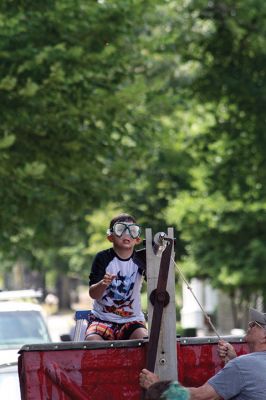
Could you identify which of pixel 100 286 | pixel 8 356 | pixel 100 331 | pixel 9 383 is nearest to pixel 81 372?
pixel 100 286

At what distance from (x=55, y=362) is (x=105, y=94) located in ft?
38.9

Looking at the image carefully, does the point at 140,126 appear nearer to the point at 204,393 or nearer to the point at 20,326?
the point at 20,326

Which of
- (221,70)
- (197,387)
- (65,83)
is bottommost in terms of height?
(197,387)

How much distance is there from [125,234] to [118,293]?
42 cm

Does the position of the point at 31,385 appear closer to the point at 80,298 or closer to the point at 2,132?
the point at 2,132

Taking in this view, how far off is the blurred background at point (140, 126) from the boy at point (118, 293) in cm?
856

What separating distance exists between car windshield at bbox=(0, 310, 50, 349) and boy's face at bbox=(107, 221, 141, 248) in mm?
6022

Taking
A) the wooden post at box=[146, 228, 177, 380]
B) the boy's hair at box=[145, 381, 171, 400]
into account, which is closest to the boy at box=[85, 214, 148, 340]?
the wooden post at box=[146, 228, 177, 380]

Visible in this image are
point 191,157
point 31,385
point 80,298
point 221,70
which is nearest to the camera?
point 31,385

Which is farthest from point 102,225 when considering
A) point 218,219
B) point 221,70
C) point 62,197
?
point 62,197

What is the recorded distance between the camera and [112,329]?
28.7 ft

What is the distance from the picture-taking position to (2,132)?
18312 millimetres

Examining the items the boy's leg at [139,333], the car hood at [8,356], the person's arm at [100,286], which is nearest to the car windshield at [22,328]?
the car hood at [8,356]

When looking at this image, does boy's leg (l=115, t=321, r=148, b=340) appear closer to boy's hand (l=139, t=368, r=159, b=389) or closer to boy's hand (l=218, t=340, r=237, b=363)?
boy's hand (l=218, t=340, r=237, b=363)
